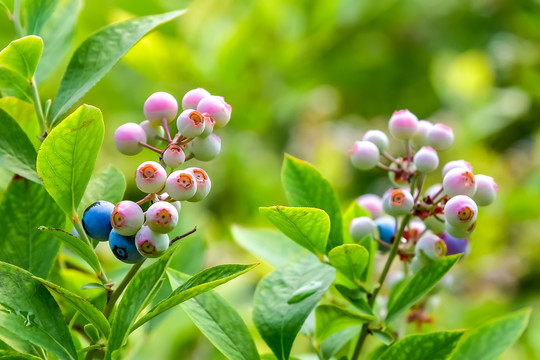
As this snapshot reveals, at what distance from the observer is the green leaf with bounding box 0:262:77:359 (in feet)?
1.82

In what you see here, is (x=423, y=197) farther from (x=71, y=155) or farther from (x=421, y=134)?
(x=71, y=155)

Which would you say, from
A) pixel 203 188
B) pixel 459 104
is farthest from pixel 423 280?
pixel 459 104

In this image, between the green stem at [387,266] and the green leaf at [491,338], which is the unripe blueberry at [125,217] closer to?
the green stem at [387,266]

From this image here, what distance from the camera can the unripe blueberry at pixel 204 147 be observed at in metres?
0.60

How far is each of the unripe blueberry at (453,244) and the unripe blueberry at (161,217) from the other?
316mm

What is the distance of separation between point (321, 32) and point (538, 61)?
28.3 inches

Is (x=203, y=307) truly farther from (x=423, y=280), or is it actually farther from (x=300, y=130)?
(x=300, y=130)

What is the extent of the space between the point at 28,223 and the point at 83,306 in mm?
154

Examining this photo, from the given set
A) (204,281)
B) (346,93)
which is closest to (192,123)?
(204,281)

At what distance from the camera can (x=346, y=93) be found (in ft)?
7.82

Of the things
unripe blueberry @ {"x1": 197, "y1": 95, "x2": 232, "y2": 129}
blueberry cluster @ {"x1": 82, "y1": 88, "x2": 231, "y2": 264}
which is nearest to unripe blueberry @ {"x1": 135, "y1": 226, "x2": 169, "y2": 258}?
blueberry cluster @ {"x1": 82, "y1": 88, "x2": 231, "y2": 264}

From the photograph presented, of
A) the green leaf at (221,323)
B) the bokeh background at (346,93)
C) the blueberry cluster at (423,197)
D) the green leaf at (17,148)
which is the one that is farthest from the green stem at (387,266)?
the bokeh background at (346,93)

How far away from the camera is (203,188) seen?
1.87 feet

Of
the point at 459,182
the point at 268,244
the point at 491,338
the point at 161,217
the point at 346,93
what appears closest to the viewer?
the point at 161,217
